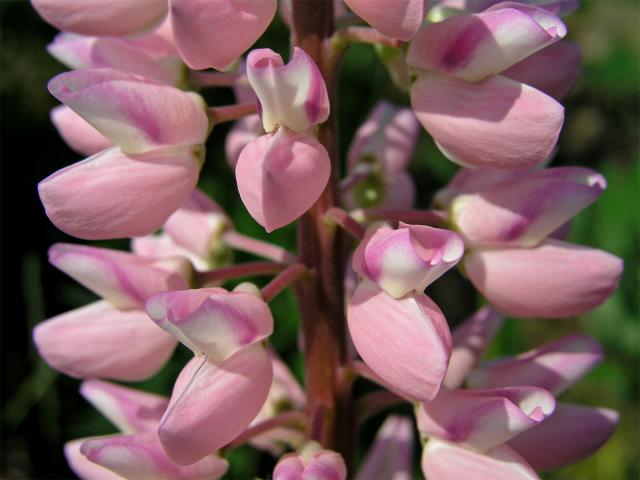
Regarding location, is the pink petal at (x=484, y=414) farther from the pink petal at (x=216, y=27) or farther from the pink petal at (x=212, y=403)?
the pink petal at (x=216, y=27)

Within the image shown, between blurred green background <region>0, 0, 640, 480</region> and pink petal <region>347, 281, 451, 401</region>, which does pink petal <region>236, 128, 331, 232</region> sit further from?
blurred green background <region>0, 0, 640, 480</region>

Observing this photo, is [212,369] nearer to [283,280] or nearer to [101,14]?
[283,280]

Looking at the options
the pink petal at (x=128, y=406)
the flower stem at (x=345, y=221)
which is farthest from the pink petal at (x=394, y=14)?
the pink petal at (x=128, y=406)

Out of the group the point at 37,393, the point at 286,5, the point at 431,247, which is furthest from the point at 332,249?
the point at 37,393

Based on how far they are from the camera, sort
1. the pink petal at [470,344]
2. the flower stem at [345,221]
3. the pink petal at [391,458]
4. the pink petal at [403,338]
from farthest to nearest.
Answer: the pink petal at [391,458]
the pink petal at [470,344]
the flower stem at [345,221]
the pink petal at [403,338]

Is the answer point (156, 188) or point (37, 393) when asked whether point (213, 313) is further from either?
point (37, 393)

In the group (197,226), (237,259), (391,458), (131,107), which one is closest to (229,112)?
(131,107)

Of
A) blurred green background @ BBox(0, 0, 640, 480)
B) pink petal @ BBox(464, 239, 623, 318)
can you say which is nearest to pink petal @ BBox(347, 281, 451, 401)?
pink petal @ BBox(464, 239, 623, 318)
